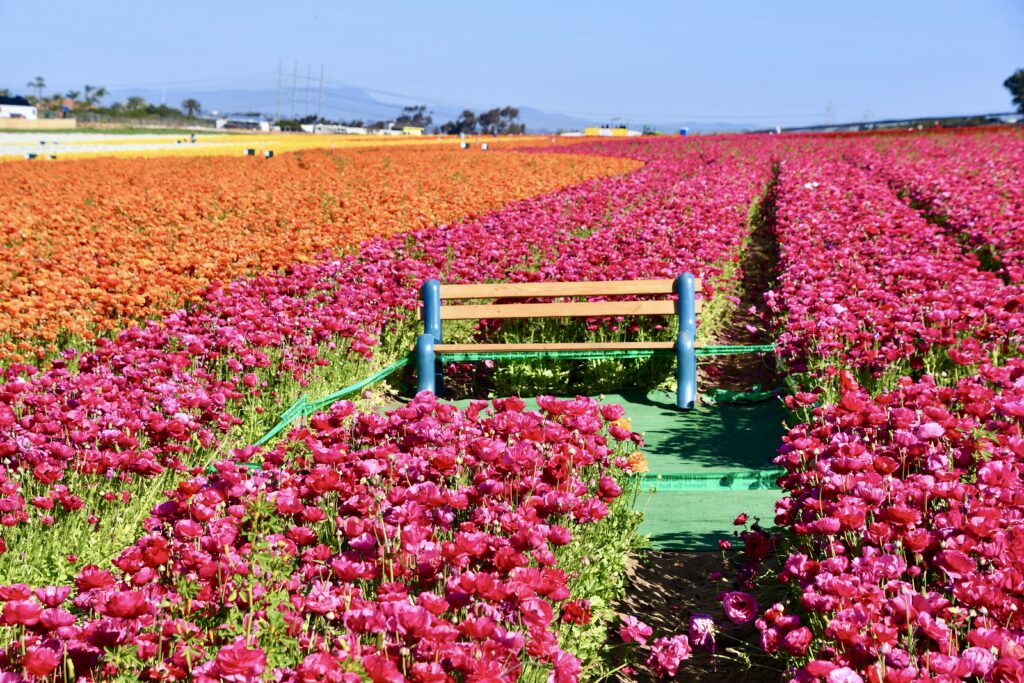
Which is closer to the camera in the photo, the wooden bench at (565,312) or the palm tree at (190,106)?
the wooden bench at (565,312)

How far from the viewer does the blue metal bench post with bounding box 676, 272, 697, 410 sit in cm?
661

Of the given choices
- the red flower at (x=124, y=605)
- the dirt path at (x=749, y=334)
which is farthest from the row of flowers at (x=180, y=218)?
the dirt path at (x=749, y=334)

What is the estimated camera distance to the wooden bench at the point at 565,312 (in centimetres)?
664

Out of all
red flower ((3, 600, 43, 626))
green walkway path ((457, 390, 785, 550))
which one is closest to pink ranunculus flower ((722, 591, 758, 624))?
green walkway path ((457, 390, 785, 550))

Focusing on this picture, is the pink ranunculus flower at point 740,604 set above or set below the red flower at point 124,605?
below

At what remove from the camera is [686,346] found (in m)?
6.58

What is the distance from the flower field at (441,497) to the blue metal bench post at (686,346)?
0.63 metres

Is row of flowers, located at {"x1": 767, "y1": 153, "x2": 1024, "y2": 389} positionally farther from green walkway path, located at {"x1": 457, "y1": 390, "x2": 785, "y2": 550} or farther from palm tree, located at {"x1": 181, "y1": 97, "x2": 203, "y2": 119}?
palm tree, located at {"x1": 181, "y1": 97, "x2": 203, "y2": 119}

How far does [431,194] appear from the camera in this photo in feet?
61.3

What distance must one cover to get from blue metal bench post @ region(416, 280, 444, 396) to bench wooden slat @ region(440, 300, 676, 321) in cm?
8

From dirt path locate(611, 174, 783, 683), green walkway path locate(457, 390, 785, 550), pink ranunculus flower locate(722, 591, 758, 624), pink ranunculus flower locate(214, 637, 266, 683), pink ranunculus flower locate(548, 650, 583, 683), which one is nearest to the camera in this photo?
pink ranunculus flower locate(214, 637, 266, 683)

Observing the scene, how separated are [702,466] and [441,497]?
2.91 meters

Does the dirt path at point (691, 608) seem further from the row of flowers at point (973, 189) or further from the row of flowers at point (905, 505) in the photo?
the row of flowers at point (973, 189)

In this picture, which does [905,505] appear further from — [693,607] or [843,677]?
[693,607]
